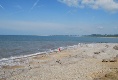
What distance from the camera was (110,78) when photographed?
12.6 meters

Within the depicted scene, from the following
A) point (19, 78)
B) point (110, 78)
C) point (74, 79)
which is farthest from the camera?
point (19, 78)

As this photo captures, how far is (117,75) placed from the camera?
1298 cm

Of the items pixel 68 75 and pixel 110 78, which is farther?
pixel 68 75

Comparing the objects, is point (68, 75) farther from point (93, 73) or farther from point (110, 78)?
point (110, 78)

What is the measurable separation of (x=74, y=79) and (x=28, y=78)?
3.68 metres

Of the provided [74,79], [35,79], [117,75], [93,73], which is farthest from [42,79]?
[117,75]

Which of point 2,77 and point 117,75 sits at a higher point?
point 117,75

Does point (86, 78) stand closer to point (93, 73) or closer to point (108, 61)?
point (93, 73)

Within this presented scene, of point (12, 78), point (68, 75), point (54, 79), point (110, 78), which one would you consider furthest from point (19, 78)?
point (110, 78)

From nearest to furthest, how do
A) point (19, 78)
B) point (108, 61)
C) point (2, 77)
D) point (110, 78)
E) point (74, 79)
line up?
point (110, 78) → point (74, 79) → point (19, 78) → point (2, 77) → point (108, 61)

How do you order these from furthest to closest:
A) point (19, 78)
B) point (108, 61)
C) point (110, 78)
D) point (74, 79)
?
1. point (108, 61)
2. point (19, 78)
3. point (74, 79)
4. point (110, 78)

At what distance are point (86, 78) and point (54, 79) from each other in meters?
2.46

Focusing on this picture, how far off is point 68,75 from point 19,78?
13.1 ft

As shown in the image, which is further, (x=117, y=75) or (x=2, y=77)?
(x=2, y=77)
